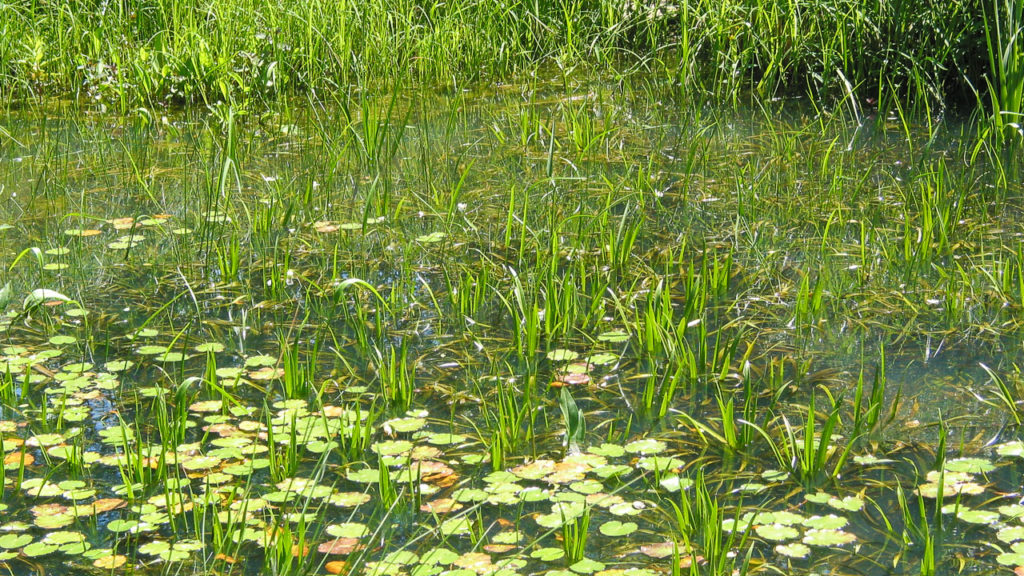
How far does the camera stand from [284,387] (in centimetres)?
303

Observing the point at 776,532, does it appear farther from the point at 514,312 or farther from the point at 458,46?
the point at 458,46

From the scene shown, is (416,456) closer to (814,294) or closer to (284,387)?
(284,387)

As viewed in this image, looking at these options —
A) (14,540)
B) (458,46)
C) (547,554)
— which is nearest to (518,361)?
(547,554)

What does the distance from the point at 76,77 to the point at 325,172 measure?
2.28 metres

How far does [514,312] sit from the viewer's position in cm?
316

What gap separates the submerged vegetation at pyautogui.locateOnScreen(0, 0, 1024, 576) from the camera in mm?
2381

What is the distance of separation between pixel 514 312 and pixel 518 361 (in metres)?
0.15

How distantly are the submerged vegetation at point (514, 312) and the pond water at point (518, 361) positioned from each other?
1 cm

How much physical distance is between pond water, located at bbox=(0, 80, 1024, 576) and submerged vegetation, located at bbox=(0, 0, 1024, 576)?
1 cm

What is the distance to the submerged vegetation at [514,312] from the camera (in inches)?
93.7

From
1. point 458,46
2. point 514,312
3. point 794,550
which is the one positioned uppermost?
point 458,46

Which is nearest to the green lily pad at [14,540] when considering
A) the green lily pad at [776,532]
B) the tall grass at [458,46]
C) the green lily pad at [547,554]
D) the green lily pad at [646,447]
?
the green lily pad at [547,554]

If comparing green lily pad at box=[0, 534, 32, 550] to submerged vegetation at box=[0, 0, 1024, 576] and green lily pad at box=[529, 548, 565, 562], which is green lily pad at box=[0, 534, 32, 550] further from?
green lily pad at box=[529, 548, 565, 562]

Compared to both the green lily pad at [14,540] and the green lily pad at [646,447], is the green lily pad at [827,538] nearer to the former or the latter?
the green lily pad at [646,447]
